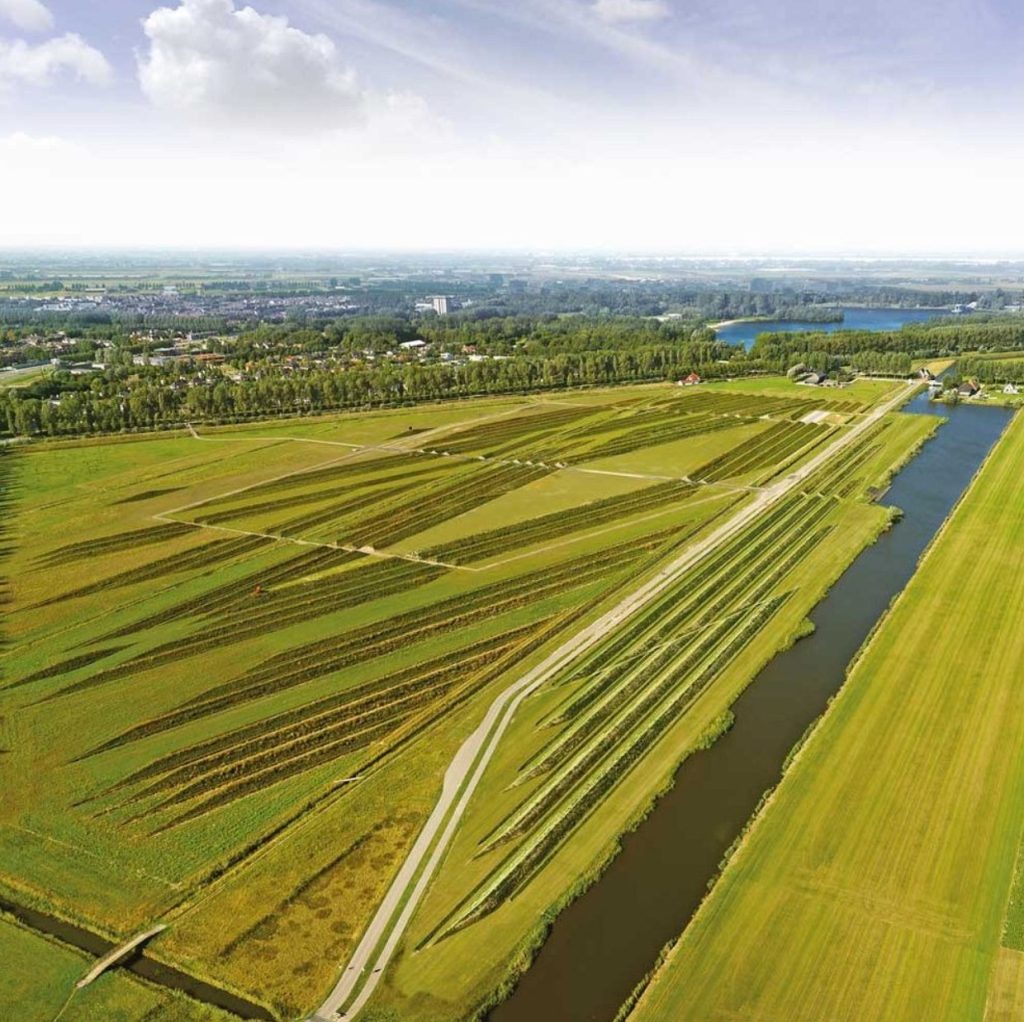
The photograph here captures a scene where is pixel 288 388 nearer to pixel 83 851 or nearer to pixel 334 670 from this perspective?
pixel 334 670

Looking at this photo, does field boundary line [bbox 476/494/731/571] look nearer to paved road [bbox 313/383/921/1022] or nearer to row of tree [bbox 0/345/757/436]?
paved road [bbox 313/383/921/1022]

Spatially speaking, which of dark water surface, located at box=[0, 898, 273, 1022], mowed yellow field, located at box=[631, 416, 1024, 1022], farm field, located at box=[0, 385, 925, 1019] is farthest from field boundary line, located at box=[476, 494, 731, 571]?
dark water surface, located at box=[0, 898, 273, 1022]

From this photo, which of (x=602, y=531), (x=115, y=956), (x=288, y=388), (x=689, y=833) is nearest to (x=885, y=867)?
(x=689, y=833)

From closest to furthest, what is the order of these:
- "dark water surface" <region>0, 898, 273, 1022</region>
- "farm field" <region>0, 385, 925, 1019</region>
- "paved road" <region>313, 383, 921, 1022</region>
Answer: "dark water surface" <region>0, 898, 273, 1022</region> → "paved road" <region>313, 383, 921, 1022</region> → "farm field" <region>0, 385, 925, 1019</region>

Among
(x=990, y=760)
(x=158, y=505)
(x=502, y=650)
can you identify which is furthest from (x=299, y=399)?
(x=990, y=760)

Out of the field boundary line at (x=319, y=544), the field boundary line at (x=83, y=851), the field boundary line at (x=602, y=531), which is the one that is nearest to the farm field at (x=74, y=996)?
the field boundary line at (x=83, y=851)

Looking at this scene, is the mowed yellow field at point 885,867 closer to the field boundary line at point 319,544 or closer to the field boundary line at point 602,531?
the field boundary line at point 602,531
